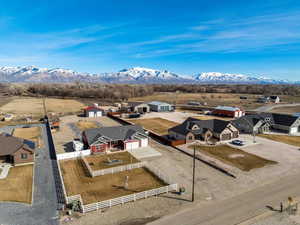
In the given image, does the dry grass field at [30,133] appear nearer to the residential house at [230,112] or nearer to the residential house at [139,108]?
the residential house at [139,108]

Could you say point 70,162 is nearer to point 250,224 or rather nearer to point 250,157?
point 250,224

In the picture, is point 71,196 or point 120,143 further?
point 120,143

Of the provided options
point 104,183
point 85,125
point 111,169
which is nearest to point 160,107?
point 85,125

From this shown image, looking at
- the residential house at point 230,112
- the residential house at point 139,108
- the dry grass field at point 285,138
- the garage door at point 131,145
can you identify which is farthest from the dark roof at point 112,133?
the residential house at point 230,112

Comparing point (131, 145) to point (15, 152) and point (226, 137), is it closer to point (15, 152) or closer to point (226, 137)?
point (15, 152)

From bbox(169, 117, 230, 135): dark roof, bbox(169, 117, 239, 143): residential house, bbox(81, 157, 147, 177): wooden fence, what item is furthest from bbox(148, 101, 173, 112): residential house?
bbox(81, 157, 147, 177): wooden fence

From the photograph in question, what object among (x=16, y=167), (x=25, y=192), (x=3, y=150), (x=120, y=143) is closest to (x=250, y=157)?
(x=120, y=143)
